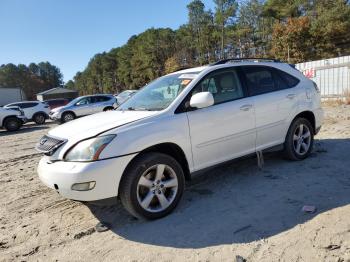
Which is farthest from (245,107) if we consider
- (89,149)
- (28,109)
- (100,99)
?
(28,109)

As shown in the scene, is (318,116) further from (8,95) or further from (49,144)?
(8,95)

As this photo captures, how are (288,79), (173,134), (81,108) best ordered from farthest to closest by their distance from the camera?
(81,108) → (288,79) → (173,134)

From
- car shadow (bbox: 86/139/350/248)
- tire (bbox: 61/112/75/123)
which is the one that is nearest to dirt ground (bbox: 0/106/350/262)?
car shadow (bbox: 86/139/350/248)

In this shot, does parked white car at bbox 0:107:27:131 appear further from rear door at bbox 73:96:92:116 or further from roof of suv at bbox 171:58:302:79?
roof of suv at bbox 171:58:302:79

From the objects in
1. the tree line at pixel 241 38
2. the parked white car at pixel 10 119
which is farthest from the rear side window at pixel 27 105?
the tree line at pixel 241 38

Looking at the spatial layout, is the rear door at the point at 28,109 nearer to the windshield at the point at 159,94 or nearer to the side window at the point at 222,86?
the windshield at the point at 159,94

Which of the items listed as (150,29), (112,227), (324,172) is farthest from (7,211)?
(150,29)

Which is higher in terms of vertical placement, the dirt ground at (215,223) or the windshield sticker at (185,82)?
the windshield sticker at (185,82)

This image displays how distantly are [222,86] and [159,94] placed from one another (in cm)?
89

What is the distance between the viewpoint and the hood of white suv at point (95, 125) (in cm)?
373

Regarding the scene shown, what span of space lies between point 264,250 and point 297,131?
119 inches

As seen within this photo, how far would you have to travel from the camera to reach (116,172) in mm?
3586

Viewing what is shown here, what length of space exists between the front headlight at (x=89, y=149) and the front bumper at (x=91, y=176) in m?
0.06

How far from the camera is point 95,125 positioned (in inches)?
156
